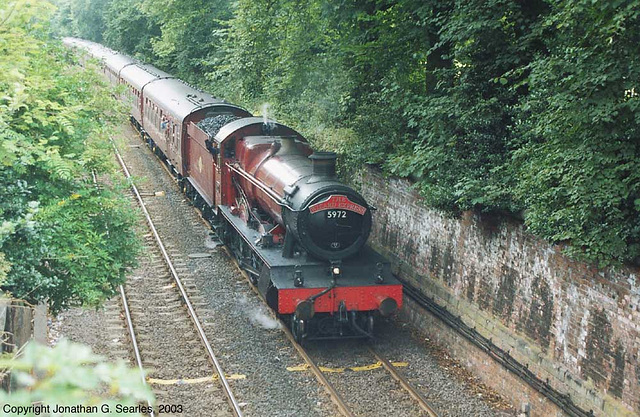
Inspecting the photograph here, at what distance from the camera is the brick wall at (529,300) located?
939 centimetres

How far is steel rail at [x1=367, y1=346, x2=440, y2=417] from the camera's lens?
10.7 metres

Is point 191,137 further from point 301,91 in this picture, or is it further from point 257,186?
point 257,186

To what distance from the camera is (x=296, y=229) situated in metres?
12.9

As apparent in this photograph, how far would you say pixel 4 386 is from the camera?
7660 millimetres

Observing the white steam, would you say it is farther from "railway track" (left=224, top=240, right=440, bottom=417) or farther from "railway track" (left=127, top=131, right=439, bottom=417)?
"railway track" (left=224, top=240, right=440, bottom=417)

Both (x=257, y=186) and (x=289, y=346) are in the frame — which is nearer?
(x=289, y=346)

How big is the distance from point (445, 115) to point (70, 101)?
6.33m

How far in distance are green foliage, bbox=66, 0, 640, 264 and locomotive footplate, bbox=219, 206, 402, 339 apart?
177 cm

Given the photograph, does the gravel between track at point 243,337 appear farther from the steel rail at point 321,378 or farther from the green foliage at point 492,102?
Result: the green foliage at point 492,102

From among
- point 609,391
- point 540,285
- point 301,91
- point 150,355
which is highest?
point 301,91

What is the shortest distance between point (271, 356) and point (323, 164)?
3506mm

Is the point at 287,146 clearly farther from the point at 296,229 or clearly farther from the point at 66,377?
the point at 66,377

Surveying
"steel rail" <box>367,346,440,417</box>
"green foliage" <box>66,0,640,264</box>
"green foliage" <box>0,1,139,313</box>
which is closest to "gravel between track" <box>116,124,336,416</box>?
"steel rail" <box>367,346,440,417</box>

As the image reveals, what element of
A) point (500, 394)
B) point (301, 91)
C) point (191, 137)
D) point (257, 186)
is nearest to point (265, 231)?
point (257, 186)
